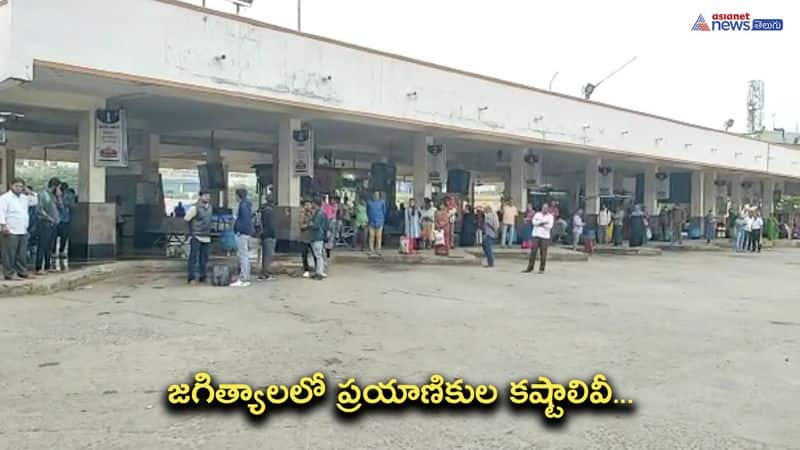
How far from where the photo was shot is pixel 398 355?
7.75 metres

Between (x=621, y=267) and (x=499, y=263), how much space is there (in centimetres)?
338

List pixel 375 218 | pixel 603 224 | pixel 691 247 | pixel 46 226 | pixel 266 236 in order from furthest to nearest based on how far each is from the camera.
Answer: pixel 691 247 < pixel 603 224 < pixel 375 218 < pixel 266 236 < pixel 46 226

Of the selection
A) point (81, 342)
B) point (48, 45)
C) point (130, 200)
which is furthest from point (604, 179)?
point (81, 342)

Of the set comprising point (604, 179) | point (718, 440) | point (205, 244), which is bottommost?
point (718, 440)

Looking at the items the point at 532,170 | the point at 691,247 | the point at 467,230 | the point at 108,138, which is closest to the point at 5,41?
the point at 108,138

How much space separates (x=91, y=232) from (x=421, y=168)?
9.54m

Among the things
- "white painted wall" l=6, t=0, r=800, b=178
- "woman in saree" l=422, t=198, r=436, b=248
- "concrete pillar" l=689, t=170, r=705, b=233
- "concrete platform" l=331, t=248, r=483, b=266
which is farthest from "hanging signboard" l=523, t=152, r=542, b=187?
"concrete pillar" l=689, t=170, r=705, b=233

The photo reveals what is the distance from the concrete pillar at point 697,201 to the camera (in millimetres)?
35656

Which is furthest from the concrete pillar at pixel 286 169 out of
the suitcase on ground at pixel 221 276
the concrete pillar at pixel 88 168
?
the suitcase on ground at pixel 221 276

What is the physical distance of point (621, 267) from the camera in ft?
66.5

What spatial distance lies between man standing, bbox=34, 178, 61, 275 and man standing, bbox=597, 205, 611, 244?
20.6m

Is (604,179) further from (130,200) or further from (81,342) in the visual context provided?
(81,342)

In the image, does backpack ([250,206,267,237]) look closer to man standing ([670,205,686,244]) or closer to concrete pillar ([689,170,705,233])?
man standing ([670,205,686,244])

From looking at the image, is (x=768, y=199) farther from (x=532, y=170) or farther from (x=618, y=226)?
(x=532, y=170)
